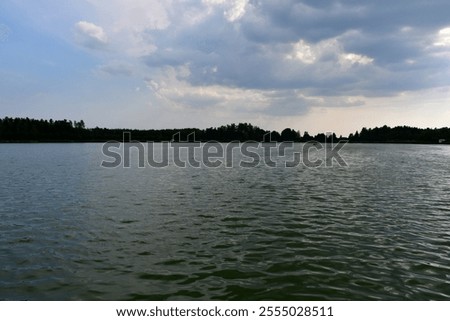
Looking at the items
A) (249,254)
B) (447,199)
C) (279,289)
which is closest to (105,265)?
(249,254)

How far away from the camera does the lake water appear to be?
38.4 feet

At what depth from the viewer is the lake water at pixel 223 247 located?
11711mm

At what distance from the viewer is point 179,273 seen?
1301 centimetres

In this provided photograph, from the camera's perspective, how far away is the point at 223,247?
53.6 feet

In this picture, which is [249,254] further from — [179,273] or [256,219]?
[256,219]

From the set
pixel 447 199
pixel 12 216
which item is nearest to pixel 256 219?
pixel 12 216

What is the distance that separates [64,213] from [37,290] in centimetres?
1311

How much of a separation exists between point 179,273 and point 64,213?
14.5 m

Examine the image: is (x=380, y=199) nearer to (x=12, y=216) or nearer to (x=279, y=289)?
(x=279, y=289)

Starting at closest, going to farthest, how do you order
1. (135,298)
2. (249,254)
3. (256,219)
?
(135,298)
(249,254)
(256,219)

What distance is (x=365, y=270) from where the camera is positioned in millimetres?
13352
